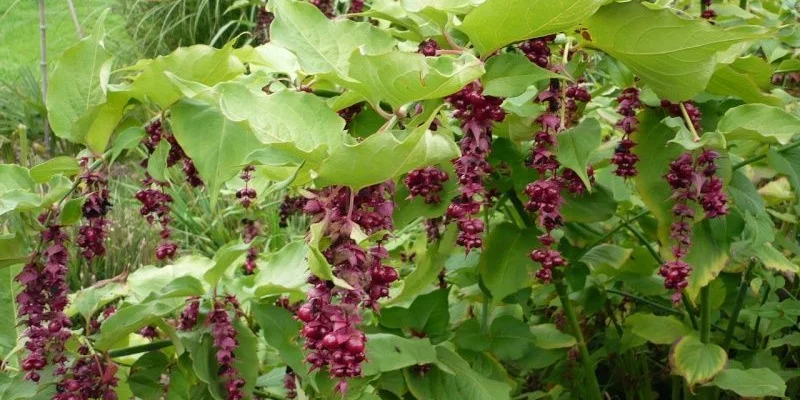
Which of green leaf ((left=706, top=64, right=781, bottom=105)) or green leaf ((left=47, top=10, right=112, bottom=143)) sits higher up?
green leaf ((left=47, top=10, right=112, bottom=143))

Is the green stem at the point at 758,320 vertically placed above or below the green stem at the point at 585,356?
below

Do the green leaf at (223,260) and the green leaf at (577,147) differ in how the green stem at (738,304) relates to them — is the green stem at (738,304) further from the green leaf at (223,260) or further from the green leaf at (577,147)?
the green leaf at (223,260)

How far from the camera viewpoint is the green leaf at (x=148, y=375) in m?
1.44

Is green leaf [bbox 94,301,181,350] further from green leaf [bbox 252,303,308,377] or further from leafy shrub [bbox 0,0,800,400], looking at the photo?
green leaf [bbox 252,303,308,377]

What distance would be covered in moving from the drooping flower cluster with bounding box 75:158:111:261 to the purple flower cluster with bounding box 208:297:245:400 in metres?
0.19

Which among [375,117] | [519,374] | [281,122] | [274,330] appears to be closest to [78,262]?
[519,374]

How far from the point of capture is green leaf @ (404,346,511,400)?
142cm

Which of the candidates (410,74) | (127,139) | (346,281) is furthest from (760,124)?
(127,139)

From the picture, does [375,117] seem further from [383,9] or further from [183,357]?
[183,357]

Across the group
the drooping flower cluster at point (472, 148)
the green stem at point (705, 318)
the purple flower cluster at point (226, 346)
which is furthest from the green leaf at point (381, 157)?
the green stem at point (705, 318)

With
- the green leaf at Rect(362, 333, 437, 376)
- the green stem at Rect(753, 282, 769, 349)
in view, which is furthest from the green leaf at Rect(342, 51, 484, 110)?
the green stem at Rect(753, 282, 769, 349)

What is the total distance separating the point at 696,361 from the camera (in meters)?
1.61

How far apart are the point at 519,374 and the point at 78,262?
7.58ft

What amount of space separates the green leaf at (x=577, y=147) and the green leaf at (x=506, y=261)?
0.34 m
